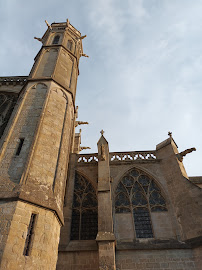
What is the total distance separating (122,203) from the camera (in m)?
8.88

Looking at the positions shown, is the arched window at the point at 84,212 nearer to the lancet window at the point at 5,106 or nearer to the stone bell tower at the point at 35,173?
the stone bell tower at the point at 35,173

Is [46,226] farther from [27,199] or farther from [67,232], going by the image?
[67,232]

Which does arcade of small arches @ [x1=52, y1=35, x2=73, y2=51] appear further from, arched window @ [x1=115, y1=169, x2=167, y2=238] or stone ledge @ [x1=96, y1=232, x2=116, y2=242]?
stone ledge @ [x1=96, y1=232, x2=116, y2=242]

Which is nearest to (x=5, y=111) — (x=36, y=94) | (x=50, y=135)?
(x=36, y=94)

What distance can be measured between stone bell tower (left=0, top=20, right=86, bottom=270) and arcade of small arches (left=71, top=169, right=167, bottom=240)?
2438mm

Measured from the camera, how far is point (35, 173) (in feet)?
18.9

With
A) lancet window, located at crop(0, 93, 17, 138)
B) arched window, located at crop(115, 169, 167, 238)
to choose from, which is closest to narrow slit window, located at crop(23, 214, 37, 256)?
arched window, located at crop(115, 169, 167, 238)

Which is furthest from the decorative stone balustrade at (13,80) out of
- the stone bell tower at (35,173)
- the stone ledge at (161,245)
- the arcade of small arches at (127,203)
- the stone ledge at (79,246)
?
the stone ledge at (161,245)

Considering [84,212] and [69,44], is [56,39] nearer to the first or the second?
[69,44]

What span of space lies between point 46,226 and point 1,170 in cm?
201

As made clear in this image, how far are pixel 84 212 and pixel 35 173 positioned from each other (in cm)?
388

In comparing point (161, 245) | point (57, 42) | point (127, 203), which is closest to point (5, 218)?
point (161, 245)

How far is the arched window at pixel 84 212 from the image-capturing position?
322 inches

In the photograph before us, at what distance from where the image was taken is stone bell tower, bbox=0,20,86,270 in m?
4.42
